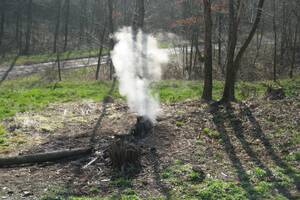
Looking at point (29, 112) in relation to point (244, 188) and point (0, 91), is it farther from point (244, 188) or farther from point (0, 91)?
point (244, 188)

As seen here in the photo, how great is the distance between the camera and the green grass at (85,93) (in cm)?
1568

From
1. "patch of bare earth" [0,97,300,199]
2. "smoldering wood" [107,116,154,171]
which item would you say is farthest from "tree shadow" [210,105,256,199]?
"smoldering wood" [107,116,154,171]

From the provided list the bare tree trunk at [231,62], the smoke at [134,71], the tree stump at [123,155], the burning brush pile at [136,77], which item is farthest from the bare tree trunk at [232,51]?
the tree stump at [123,155]

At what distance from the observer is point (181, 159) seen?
10.1 meters

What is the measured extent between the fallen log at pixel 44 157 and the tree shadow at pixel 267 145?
4.18m

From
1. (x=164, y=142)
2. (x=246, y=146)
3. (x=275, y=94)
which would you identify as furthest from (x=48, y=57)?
(x=246, y=146)

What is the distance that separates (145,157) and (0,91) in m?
10.5

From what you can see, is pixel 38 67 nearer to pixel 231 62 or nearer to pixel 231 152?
pixel 231 62

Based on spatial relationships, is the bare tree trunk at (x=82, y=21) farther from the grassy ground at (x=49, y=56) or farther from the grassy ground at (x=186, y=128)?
the grassy ground at (x=186, y=128)

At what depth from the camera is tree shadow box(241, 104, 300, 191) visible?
30.0 ft

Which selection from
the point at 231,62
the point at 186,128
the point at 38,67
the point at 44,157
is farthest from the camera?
the point at 38,67

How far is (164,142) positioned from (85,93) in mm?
7059

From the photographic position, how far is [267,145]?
10.9 m

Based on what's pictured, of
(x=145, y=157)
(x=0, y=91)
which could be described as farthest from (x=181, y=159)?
(x=0, y=91)
